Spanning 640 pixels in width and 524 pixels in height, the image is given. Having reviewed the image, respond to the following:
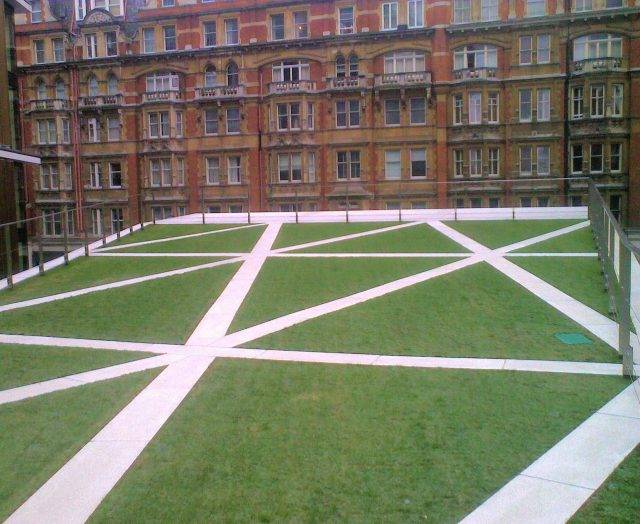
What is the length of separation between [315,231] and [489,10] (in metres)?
30.2

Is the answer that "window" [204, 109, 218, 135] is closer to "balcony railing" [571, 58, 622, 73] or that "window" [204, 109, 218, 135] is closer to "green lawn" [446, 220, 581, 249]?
"balcony railing" [571, 58, 622, 73]

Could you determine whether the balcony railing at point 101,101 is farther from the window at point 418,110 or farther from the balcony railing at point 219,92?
the window at point 418,110

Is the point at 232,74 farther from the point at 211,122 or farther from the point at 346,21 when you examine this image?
the point at 346,21

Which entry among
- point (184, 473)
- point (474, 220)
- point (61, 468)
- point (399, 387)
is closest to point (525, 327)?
point (399, 387)

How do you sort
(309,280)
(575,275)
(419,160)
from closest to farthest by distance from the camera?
(575,275) < (309,280) < (419,160)

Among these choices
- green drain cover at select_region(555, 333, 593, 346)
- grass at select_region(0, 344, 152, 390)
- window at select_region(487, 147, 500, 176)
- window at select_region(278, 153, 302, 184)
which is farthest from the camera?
window at select_region(278, 153, 302, 184)

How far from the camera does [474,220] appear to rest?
87.1 feet

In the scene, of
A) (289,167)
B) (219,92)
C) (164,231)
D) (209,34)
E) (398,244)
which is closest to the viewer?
(398,244)

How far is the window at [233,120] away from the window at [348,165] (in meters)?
8.14

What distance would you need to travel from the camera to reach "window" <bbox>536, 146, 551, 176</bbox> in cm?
4706

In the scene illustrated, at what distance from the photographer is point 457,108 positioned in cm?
4791

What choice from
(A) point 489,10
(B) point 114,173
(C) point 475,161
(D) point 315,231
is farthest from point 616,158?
(B) point 114,173

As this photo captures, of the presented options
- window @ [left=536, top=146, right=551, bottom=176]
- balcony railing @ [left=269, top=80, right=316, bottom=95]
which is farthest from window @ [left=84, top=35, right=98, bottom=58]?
window @ [left=536, top=146, right=551, bottom=176]

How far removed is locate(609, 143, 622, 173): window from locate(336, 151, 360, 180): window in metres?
17.3
